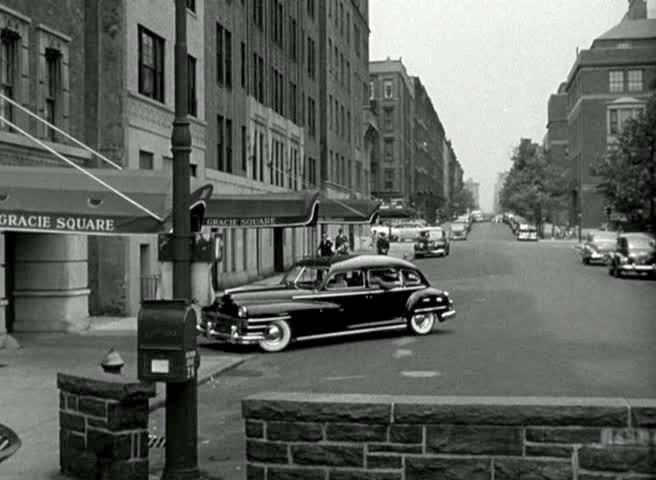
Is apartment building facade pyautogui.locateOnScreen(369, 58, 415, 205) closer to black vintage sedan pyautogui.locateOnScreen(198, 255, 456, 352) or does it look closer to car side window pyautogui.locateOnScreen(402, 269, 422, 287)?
car side window pyautogui.locateOnScreen(402, 269, 422, 287)

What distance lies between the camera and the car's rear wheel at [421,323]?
2060cm

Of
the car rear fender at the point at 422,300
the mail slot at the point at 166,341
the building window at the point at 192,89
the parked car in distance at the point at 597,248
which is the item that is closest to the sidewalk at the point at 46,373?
the mail slot at the point at 166,341

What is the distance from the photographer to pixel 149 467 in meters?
8.79

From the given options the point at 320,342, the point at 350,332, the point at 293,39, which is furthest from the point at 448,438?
the point at 293,39

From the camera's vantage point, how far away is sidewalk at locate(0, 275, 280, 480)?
913 centimetres

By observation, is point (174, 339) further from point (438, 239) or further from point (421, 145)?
point (421, 145)

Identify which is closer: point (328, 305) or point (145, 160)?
point (328, 305)

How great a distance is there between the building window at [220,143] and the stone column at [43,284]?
1346 centimetres

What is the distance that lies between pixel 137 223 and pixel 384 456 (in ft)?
31.1

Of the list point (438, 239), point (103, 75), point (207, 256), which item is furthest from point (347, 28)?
point (207, 256)

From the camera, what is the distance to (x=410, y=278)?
2075cm

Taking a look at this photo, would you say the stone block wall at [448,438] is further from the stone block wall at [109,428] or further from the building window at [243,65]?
the building window at [243,65]

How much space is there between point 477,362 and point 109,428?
376 inches

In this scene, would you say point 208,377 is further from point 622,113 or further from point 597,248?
point 597,248
